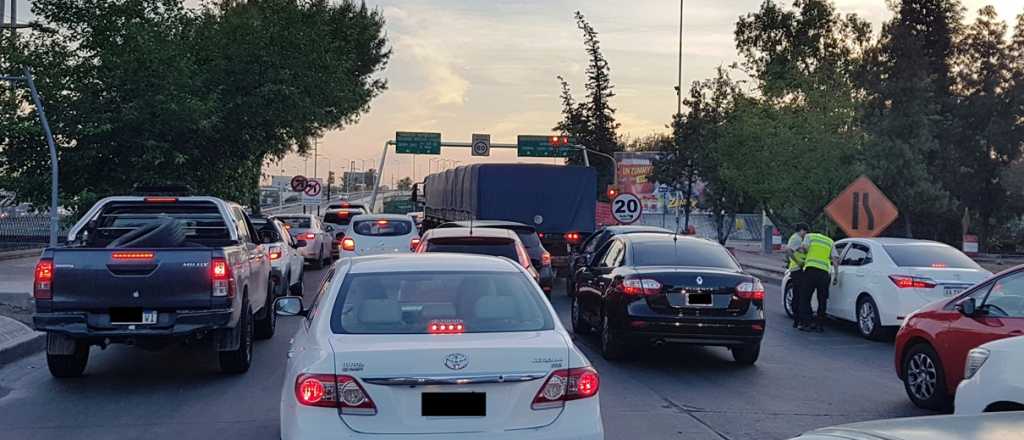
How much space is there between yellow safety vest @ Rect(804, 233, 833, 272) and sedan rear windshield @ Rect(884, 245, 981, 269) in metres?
0.83

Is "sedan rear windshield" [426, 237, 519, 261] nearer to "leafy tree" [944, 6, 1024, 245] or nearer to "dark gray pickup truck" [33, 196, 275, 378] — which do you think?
"dark gray pickup truck" [33, 196, 275, 378]

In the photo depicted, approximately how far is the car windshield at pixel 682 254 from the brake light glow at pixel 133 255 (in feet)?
17.7

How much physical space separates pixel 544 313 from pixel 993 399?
2.78m

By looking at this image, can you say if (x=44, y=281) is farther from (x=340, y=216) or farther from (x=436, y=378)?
(x=340, y=216)

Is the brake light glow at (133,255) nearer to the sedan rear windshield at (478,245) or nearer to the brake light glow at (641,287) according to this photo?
the sedan rear windshield at (478,245)

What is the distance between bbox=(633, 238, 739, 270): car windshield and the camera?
1196 cm

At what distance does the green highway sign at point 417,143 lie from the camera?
2190 inches

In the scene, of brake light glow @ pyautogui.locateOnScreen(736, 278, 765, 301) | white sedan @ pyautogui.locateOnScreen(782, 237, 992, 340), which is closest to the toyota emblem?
brake light glow @ pyautogui.locateOnScreen(736, 278, 765, 301)

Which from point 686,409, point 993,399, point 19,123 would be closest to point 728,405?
point 686,409

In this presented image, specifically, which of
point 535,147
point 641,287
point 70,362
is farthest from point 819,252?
point 535,147

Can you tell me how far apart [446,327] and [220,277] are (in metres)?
4.78

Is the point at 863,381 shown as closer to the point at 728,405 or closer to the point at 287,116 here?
the point at 728,405

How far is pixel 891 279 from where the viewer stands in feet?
46.9

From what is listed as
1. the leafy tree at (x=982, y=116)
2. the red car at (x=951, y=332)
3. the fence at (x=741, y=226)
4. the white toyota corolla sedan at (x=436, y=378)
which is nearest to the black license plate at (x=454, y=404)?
the white toyota corolla sedan at (x=436, y=378)
